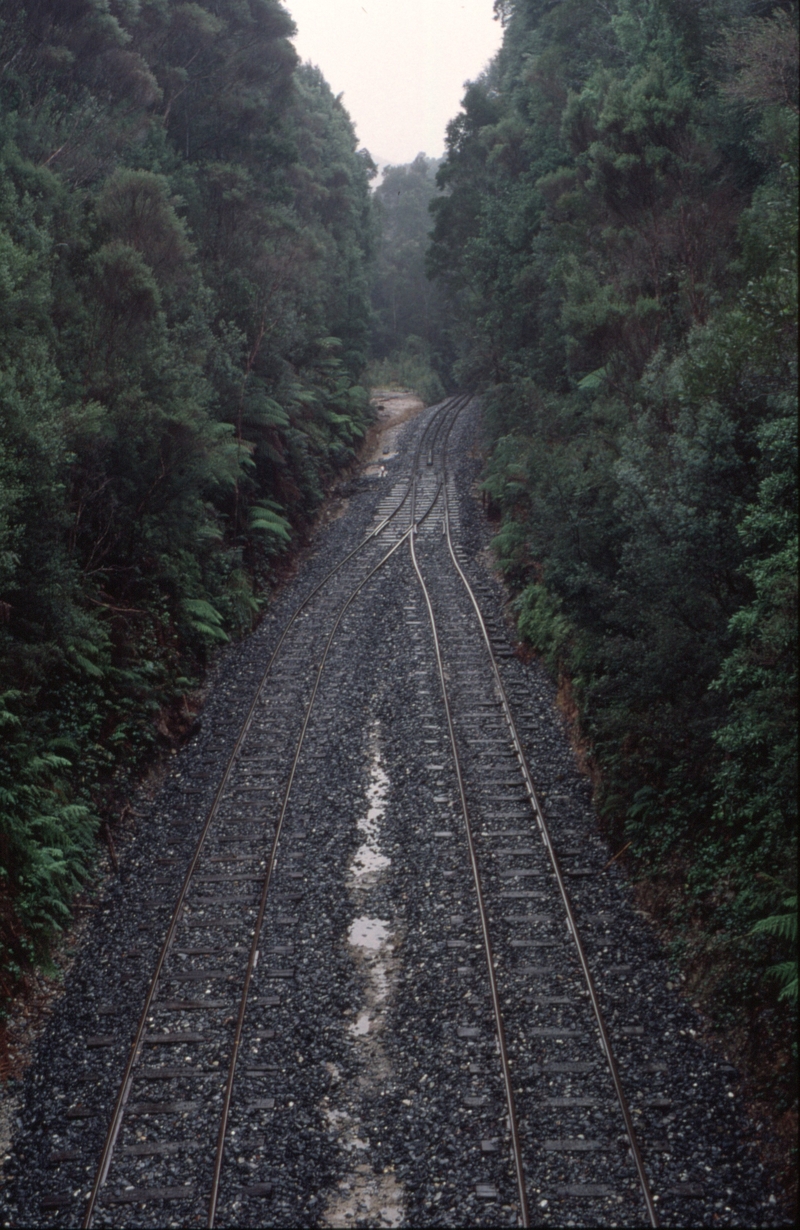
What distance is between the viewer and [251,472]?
26047 millimetres

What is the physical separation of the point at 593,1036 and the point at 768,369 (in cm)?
761

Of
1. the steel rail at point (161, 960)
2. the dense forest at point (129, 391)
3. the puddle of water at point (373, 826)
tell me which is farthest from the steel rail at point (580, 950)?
the dense forest at point (129, 391)

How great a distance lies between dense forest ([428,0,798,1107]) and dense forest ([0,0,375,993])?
7342mm

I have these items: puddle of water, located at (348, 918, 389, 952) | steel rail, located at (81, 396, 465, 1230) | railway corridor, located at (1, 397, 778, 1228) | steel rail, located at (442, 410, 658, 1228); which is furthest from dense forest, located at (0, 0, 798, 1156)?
puddle of water, located at (348, 918, 389, 952)

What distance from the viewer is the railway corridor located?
6.82m

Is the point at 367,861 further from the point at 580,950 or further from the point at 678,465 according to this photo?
the point at 678,465

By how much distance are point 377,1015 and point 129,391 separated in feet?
40.2

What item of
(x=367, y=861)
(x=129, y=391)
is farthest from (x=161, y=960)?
A: (x=129, y=391)

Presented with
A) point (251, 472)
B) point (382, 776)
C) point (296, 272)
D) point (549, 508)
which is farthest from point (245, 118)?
point (382, 776)

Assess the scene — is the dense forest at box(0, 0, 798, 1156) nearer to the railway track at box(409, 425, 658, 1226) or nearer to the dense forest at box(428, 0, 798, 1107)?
the dense forest at box(428, 0, 798, 1107)

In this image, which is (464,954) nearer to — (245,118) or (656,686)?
(656,686)

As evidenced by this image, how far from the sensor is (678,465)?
450 inches

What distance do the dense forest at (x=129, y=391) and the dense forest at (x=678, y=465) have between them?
734 centimetres

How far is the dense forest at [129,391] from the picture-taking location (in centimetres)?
1230
